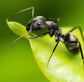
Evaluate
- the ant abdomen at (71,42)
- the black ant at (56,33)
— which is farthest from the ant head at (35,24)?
the ant abdomen at (71,42)

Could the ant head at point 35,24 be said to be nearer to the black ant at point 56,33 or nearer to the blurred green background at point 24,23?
the black ant at point 56,33

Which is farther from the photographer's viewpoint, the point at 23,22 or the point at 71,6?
the point at 71,6

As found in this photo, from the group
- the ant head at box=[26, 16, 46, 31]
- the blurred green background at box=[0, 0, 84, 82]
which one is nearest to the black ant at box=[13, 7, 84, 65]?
the ant head at box=[26, 16, 46, 31]

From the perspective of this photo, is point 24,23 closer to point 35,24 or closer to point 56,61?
point 35,24

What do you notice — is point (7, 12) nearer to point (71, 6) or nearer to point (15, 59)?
point (15, 59)

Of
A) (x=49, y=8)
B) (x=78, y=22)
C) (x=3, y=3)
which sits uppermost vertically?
(x=3, y=3)

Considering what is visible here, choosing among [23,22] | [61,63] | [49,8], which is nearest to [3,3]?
[23,22]
